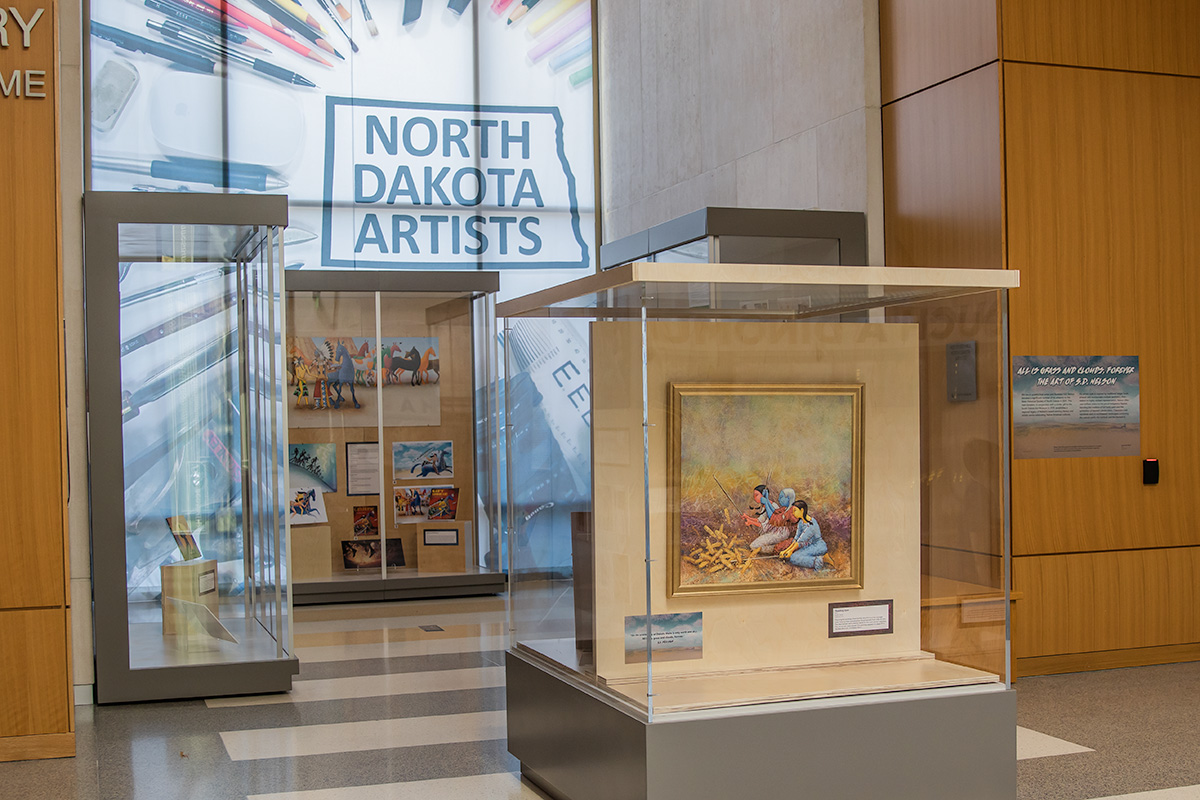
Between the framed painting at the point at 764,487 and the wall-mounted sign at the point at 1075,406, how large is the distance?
9.76 ft

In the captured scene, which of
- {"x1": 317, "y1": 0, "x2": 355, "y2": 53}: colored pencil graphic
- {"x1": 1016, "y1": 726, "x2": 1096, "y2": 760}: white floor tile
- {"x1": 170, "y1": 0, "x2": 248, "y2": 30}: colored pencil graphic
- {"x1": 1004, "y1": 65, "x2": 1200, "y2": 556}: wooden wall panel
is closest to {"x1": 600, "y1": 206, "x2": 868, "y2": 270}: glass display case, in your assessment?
{"x1": 1004, "y1": 65, "x2": 1200, "y2": 556}: wooden wall panel

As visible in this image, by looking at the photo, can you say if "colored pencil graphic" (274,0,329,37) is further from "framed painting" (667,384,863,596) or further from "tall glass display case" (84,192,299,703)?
"framed painting" (667,384,863,596)

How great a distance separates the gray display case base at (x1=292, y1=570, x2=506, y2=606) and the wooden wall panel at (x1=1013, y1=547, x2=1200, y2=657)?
177 inches

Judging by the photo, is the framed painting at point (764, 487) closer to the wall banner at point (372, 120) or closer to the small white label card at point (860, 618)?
the small white label card at point (860, 618)

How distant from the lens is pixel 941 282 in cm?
354

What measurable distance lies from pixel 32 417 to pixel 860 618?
3535 millimetres

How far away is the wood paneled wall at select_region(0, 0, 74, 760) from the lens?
4.96 m

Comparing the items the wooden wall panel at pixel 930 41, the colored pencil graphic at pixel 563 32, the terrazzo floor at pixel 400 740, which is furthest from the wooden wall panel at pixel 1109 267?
the colored pencil graphic at pixel 563 32

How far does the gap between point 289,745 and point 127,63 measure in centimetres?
760

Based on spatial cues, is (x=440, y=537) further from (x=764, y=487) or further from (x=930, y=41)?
(x=764, y=487)

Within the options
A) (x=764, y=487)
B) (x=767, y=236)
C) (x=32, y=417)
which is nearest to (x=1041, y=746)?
(x=764, y=487)

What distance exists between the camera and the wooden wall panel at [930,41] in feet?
Answer: 21.0

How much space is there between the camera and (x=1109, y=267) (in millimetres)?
6480

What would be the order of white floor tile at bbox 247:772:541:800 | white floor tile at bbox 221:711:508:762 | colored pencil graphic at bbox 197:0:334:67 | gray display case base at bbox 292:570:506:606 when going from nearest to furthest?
white floor tile at bbox 247:772:541:800 → white floor tile at bbox 221:711:508:762 → gray display case base at bbox 292:570:506:606 → colored pencil graphic at bbox 197:0:334:67
